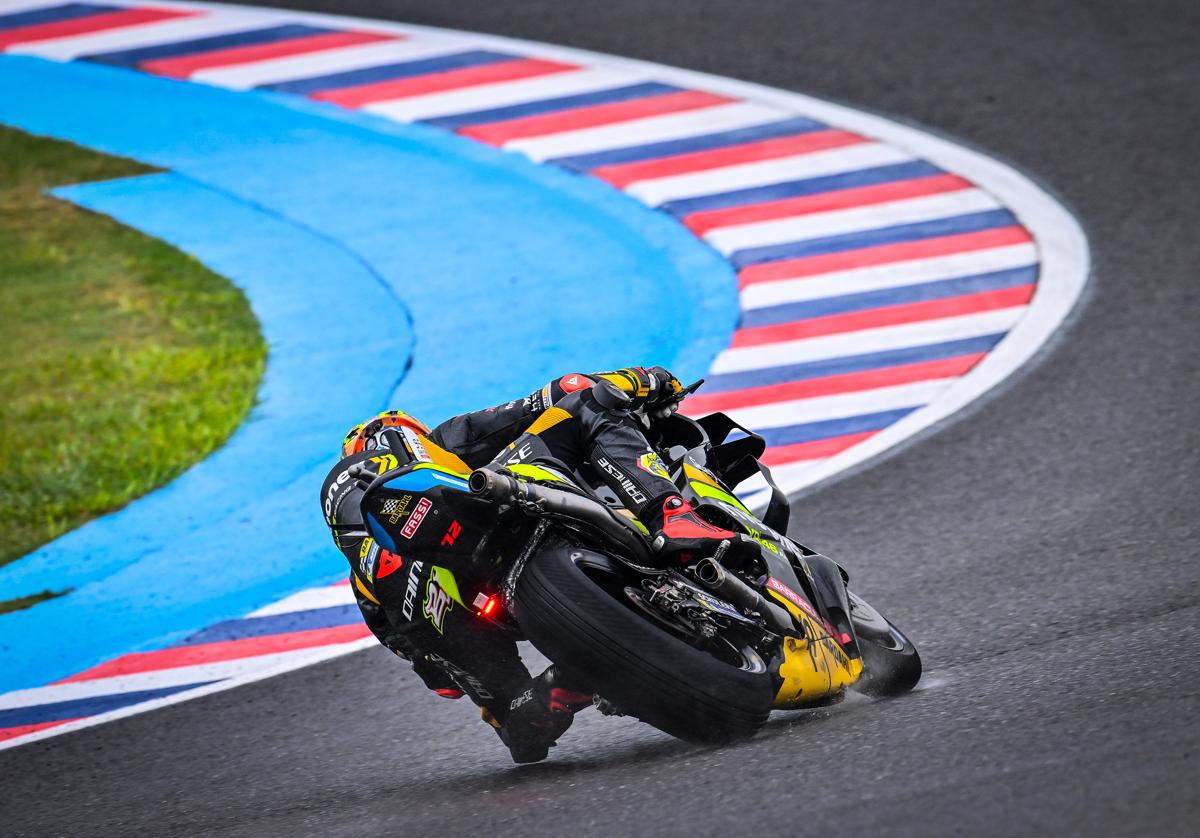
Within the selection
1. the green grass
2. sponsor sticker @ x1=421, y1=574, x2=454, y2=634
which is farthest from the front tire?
the green grass

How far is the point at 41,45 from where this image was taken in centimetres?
1502

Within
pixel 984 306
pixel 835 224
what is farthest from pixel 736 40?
pixel 984 306

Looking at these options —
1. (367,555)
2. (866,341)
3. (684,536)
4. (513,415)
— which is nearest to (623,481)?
(684,536)

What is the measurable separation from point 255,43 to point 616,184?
5.08 metres

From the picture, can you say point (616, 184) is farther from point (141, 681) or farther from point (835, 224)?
point (141, 681)

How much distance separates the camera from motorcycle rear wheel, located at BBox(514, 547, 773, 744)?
4035 mm

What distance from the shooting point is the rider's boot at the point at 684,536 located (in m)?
4.37

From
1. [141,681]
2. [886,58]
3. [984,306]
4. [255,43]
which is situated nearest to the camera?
[141,681]

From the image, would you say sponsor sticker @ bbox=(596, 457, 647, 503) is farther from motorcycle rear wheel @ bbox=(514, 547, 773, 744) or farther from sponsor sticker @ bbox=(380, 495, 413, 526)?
sponsor sticker @ bbox=(380, 495, 413, 526)

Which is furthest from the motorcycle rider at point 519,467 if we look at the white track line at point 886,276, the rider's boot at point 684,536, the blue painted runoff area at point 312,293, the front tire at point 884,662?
the white track line at point 886,276

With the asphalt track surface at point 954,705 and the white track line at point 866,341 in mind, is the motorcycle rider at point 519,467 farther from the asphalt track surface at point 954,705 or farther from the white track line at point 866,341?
the white track line at point 866,341

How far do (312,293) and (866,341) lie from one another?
3.90 metres

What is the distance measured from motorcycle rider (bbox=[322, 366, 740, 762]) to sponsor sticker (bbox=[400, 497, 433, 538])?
88mm

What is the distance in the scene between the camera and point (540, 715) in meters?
4.63
